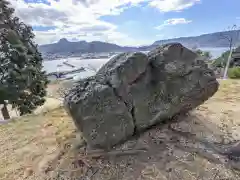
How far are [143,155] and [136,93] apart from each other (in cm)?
94

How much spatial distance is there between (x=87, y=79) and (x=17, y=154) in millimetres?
1923

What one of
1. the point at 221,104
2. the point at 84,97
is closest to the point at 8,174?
the point at 84,97

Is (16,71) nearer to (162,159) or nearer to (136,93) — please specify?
(136,93)

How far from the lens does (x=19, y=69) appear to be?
9.15 meters

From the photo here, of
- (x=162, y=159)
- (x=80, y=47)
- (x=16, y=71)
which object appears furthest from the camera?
(x=80, y=47)

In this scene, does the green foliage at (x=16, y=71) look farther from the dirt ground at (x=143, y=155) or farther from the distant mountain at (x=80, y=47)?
the distant mountain at (x=80, y=47)

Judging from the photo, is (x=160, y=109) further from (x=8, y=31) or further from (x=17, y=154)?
(x=8, y=31)

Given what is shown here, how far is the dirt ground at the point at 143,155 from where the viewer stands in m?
3.38

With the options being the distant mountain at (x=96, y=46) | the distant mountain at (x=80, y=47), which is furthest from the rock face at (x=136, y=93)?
the distant mountain at (x=80, y=47)

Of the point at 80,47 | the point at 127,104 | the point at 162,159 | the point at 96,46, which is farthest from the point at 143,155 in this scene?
the point at 80,47

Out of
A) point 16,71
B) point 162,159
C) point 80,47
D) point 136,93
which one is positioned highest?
point 136,93

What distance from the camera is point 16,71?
9008mm

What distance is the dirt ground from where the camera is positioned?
338cm

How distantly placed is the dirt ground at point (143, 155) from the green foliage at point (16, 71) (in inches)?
171
